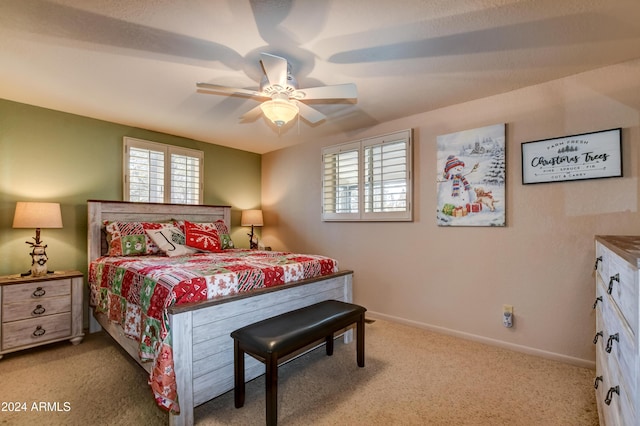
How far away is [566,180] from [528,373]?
1558 mm

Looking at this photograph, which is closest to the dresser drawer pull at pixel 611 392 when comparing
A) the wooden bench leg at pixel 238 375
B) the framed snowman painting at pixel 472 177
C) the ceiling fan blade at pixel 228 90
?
the framed snowman painting at pixel 472 177

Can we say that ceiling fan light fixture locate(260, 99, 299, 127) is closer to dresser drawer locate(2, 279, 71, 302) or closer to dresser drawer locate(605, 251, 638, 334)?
dresser drawer locate(605, 251, 638, 334)

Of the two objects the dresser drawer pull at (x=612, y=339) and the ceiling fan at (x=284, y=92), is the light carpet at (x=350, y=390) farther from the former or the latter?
the ceiling fan at (x=284, y=92)

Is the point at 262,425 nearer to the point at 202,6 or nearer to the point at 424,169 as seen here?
the point at 202,6

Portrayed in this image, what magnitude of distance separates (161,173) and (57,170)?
3.40ft

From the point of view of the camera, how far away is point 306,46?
78.3 inches

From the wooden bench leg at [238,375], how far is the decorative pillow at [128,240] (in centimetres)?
192

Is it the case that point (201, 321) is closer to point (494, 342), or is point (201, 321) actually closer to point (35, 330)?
point (35, 330)

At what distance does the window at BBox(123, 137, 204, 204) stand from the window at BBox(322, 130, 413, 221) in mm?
1861

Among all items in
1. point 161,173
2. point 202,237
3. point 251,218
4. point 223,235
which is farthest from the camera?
point 251,218

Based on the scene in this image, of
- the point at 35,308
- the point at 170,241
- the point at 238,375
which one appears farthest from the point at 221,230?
the point at 238,375

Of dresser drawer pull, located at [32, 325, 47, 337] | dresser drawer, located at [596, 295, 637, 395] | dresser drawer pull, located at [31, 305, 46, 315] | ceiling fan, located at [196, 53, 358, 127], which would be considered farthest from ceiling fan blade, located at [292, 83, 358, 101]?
dresser drawer pull, located at [32, 325, 47, 337]

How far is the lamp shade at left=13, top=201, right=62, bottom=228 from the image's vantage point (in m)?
2.65

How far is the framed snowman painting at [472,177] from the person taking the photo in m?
2.76
